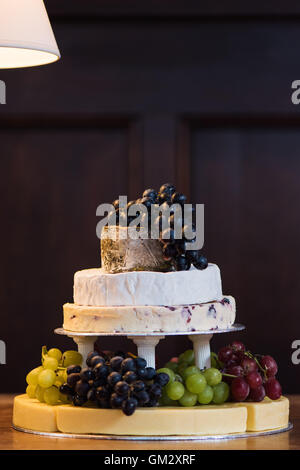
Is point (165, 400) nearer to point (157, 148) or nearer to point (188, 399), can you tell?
point (188, 399)

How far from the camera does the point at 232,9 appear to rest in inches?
143

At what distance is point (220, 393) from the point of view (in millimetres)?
2512

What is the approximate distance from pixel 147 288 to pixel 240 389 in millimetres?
387

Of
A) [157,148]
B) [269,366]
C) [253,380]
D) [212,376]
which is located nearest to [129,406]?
[212,376]

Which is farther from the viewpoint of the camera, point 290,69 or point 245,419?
point 290,69

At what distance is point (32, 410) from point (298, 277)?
1.59 meters

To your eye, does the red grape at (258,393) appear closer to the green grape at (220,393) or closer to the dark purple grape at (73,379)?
the green grape at (220,393)

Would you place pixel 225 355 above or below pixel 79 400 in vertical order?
above

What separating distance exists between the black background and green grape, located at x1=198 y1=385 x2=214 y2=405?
4.02 feet

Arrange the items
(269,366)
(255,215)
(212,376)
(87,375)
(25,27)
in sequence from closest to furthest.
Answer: (25,27)
(87,375)
(212,376)
(269,366)
(255,215)

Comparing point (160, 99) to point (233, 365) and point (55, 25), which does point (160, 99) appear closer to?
point (55, 25)

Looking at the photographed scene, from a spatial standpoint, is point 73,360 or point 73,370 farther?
point 73,360

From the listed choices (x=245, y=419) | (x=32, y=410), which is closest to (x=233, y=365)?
(x=245, y=419)

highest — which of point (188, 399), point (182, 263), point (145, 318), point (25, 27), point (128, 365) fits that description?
point (25, 27)
